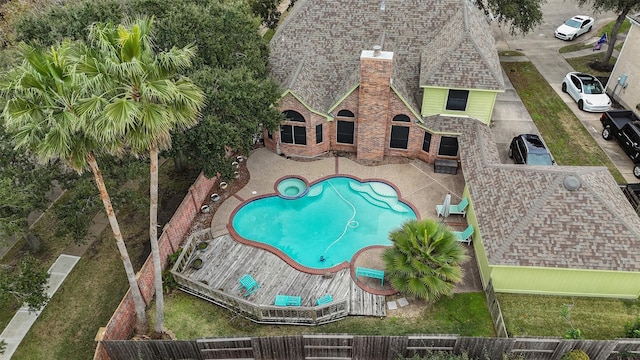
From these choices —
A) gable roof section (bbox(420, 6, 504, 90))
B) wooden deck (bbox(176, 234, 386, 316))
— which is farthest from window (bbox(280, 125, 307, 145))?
wooden deck (bbox(176, 234, 386, 316))

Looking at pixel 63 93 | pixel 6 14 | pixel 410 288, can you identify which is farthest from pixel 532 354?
pixel 6 14

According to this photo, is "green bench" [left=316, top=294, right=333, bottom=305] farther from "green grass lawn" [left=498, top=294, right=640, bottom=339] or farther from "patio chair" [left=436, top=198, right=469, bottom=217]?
"patio chair" [left=436, top=198, right=469, bottom=217]

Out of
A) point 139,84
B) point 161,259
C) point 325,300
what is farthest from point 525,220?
point 161,259

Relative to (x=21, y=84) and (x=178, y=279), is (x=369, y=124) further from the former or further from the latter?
(x=21, y=84)

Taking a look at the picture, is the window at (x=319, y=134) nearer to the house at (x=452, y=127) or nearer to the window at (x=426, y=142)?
the house at (x=452, y=127)

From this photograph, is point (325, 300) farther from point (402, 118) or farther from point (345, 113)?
point (402, 118)
